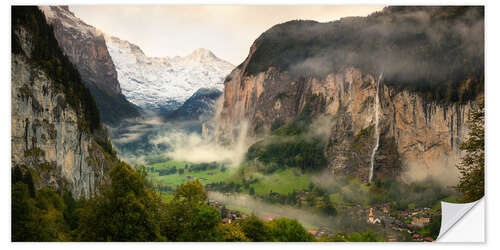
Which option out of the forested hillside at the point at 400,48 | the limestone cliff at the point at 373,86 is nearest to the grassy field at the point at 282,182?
the limestone cliff at the point at 373,86

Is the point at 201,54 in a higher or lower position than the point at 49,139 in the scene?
higher

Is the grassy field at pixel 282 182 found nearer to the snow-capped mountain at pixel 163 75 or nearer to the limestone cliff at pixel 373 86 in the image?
the limestone cliff at pixel 373 86

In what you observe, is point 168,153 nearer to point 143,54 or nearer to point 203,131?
point 203,131

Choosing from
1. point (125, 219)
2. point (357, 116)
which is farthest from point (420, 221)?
point (125, 219)

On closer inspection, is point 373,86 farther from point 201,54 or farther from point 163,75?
point 163,75

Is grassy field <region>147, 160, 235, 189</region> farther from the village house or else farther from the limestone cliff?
the village house

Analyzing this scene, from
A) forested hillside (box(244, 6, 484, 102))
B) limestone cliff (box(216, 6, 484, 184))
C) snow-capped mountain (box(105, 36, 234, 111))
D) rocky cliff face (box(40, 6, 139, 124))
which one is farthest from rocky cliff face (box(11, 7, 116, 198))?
forested hillside (box(244, 6, 484, 102))
